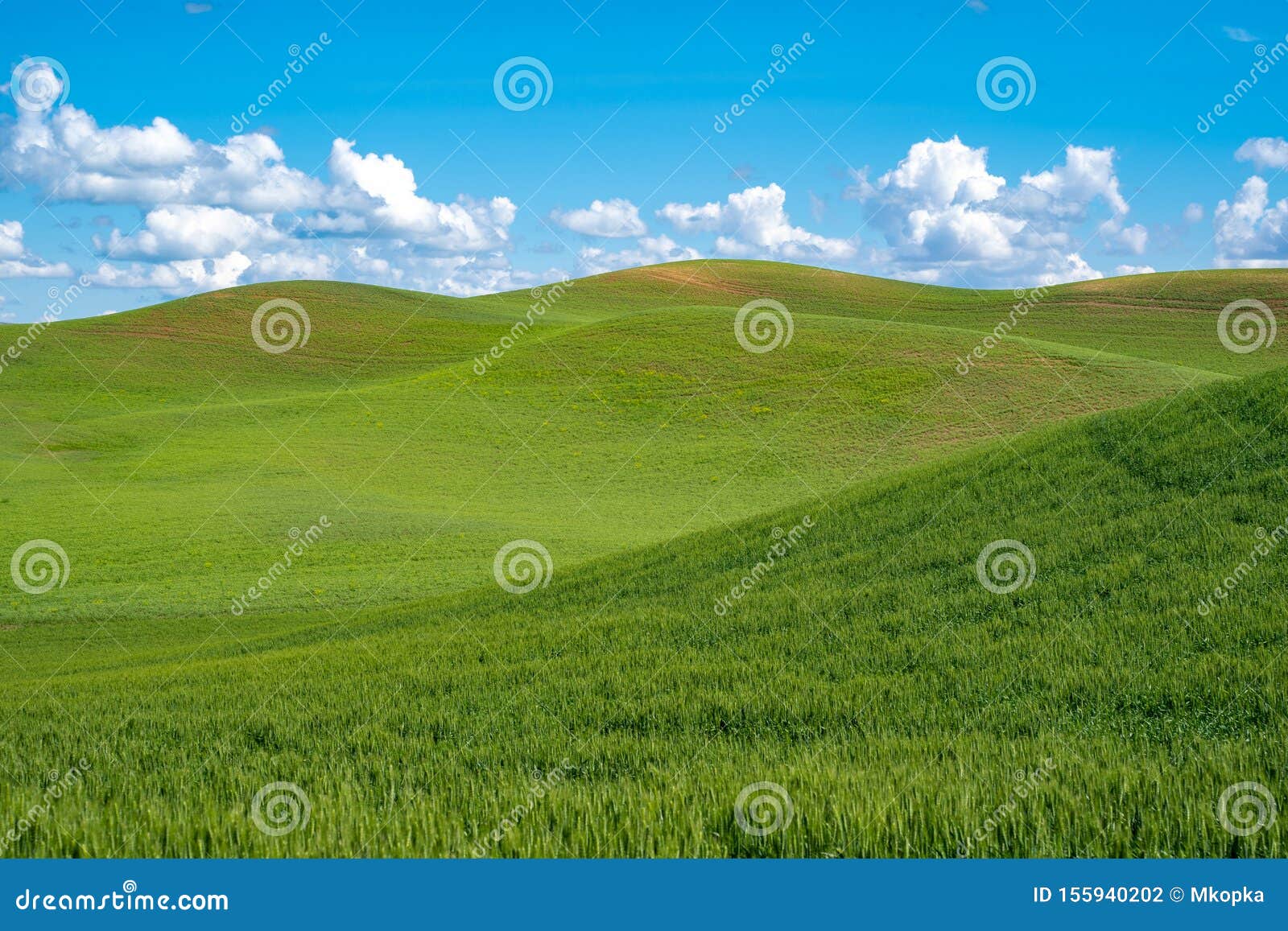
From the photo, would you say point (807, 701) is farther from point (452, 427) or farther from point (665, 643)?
point (452, 427)

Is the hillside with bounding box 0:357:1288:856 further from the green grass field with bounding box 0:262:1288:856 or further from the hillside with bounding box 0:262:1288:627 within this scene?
the hillside with bounding box 0:262:1288:627

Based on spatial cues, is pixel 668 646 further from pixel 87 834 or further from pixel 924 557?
pixel 87 834

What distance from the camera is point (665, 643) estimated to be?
1280 cm

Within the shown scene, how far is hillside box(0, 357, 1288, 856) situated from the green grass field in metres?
0.05

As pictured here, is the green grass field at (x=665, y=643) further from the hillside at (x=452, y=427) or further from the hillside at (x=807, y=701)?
the hillside at (x=452, y=427)

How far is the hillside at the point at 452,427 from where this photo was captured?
103ft

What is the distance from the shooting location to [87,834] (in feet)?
17.7

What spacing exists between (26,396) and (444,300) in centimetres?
4860

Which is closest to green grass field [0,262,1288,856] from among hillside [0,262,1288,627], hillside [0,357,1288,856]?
hillside [0,357,1288,856]

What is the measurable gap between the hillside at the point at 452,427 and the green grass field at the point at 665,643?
358 mm

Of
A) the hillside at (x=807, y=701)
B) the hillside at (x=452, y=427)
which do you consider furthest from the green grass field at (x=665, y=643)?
the hillside at (x=452, y=427)

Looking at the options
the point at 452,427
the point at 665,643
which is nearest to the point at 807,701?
the point at 665,643

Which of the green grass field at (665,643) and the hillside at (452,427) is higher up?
the hillside at (452,427)

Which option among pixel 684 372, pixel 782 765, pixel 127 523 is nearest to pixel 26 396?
pixel 127 523
